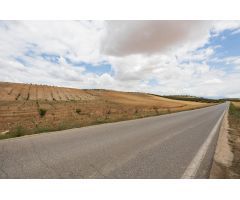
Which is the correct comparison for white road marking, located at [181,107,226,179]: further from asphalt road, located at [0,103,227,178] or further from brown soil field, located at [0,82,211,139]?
brown soil field, located at [0,82,211,139]

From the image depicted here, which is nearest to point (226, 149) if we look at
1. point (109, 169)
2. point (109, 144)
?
point (109, 144)

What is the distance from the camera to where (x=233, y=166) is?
498cm

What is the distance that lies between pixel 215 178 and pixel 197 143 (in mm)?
3476

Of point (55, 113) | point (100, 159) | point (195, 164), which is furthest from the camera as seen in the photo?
point (55, 113)

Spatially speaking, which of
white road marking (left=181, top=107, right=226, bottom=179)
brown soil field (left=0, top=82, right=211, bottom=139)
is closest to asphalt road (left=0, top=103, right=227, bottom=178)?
white road marking (left=181, top=107, right=226, bottom=179)

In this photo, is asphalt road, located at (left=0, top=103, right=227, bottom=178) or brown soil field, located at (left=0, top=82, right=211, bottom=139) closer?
asphalt road, located at (left=0, top=103, right=227, bottom=178)

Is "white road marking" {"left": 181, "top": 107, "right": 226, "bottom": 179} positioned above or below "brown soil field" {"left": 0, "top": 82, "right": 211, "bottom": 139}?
above

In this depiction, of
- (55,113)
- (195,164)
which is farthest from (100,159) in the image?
(55,113)

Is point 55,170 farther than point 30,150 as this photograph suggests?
No

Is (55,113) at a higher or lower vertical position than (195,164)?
lower

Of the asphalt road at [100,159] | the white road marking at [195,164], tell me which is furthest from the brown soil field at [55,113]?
the white road marking at [195,164]

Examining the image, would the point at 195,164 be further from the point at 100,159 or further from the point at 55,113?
the point at 55,113

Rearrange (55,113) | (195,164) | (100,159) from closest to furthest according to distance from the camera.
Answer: (195,164), (100,159), (55,113)
